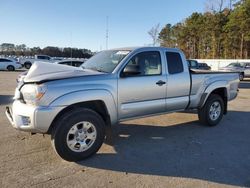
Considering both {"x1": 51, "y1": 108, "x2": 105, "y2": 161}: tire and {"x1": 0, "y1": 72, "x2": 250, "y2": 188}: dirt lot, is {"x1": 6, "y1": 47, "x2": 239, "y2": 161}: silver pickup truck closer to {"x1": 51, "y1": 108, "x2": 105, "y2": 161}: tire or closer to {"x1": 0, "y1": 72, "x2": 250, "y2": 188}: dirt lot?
{"x1": 51, "y1": 108, "x2": 105, "y2": 161}: tire

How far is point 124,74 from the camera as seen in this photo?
16.5 ft

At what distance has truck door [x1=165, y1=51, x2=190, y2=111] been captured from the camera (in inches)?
231

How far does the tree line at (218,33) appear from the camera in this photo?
5084 centimetres

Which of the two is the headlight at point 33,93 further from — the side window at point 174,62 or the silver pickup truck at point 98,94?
the side window at point 174,62

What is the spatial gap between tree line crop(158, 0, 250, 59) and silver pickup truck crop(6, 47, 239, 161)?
4912 cm

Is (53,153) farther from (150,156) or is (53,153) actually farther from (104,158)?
(150,156)

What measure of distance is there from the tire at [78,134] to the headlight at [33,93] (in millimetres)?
507

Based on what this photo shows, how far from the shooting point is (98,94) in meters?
4.63

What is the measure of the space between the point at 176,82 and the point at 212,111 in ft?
5.86

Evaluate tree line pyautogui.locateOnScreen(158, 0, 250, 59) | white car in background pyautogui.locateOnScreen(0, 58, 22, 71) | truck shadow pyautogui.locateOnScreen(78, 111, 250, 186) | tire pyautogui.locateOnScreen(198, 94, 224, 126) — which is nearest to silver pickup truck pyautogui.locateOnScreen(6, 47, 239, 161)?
tire pyautogui.locateOnScreen(198, 94, 224, 126)

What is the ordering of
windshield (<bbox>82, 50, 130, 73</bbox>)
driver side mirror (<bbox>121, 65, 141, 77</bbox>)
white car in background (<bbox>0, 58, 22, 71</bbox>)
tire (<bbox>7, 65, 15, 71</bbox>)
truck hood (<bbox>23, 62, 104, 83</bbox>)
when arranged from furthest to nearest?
tire (<bbox>7, 65, 15, 71</bbox>) → white car in background (<bbox>0, 58, 22, 71</bbox>) → windshield (<bbox>82, 50, 130, 73</bbox>) → driver side mirror (<bbox>121, 65, 141, 77</bbox>) → truck hood (<bbox>23, 62, 104, 83</bbox>)

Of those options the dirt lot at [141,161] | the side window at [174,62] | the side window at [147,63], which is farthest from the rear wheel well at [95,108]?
the side window at [174,62]

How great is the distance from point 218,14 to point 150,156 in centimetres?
5788

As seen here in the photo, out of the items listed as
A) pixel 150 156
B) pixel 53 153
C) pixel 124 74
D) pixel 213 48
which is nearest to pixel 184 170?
pixel 150 156
